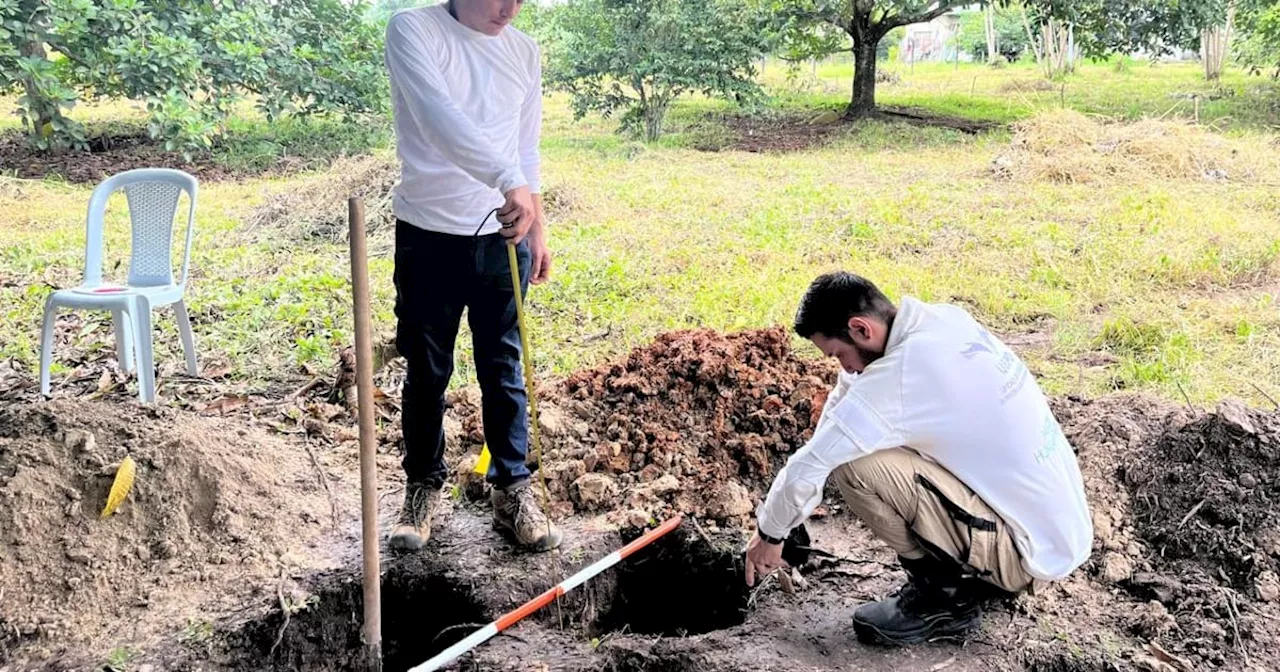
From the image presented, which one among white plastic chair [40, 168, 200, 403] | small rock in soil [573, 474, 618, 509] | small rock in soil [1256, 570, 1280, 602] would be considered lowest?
small rock in soil [1256, 570, 1280, 602]

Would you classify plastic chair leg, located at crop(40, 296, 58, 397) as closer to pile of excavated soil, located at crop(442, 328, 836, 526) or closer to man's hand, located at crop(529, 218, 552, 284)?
pile of excavated soil, located at crop(442, 328, 836, 526)

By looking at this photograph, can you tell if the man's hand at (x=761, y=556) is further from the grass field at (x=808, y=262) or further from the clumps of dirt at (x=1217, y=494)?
the grass field at (x=808, y=262)

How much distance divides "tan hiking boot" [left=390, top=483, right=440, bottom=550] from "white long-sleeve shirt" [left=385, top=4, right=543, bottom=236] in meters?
0.91

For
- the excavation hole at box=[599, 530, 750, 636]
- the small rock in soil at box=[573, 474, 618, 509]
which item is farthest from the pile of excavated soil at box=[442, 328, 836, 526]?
the excavation hole at box=[599, 530, 750, 636]

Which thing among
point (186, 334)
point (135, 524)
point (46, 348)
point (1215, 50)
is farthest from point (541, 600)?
point (1215, 50)

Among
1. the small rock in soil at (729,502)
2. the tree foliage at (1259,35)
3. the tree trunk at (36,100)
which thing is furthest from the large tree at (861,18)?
the small rock in soil at (729,502)

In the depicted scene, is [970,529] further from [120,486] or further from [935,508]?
[120,486]

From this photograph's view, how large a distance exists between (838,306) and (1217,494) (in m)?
1.62

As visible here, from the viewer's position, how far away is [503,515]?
3.05 meters

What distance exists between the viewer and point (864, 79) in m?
13.4

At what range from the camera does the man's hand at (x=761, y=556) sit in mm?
2342

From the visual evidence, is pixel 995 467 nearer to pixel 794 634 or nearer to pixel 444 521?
pixel 794 634

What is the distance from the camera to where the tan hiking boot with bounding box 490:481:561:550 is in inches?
117

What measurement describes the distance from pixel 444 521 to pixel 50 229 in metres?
5.73
